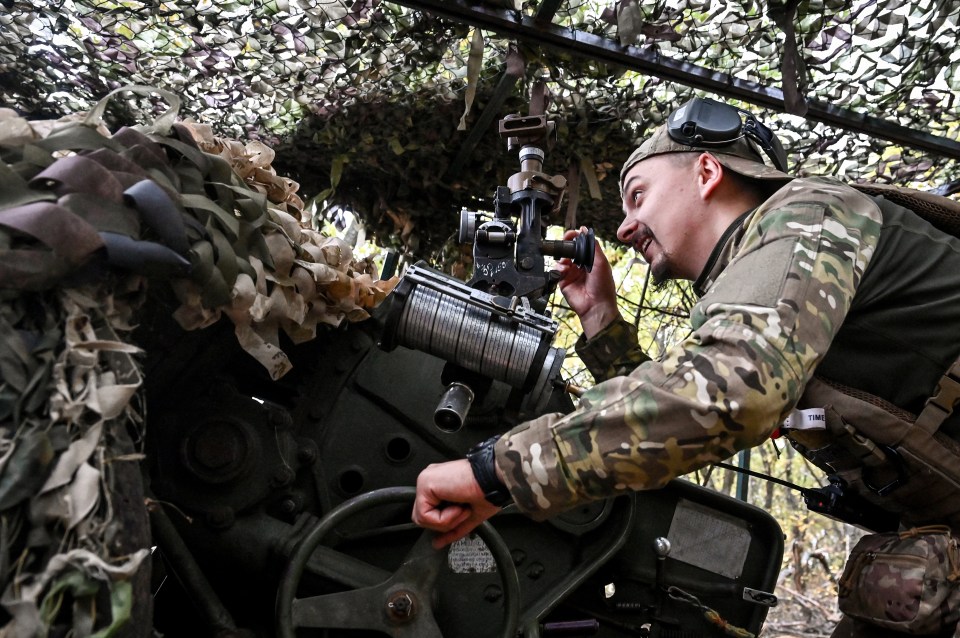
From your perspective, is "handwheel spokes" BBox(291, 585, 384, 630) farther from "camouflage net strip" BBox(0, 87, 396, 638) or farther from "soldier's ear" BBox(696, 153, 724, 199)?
"soldier's ear" BBox(696, 153, 724, 199)

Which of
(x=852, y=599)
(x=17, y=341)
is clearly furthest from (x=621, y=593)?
(x=17, y=341)

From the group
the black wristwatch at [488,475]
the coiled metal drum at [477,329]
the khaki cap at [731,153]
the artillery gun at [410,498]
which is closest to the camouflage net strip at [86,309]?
the artillery gun at [410,498]

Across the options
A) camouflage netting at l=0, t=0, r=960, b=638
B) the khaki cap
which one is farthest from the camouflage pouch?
camouflage netting at l=0, t=0, r=960, b=638

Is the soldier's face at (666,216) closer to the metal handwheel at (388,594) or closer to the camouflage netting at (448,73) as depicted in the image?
the camouflage netting at (448,73)

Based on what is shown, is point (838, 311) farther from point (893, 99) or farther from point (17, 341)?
point (893, 99)

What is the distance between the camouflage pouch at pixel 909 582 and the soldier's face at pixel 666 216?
3.27 ft

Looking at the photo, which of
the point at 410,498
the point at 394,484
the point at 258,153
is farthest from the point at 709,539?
the point at 258,153

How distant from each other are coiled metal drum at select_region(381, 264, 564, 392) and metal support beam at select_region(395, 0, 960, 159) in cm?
121

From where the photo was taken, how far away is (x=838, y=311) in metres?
1.88

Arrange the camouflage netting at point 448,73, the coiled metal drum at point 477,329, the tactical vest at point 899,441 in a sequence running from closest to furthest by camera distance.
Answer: the tactical vest at point 899,441 → the coiled metal drum at point 477,329 → the camouflage netting at point 448,73

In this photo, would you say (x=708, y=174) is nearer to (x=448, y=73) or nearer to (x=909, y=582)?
(x=909, y=582)

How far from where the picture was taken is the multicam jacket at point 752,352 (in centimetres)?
176

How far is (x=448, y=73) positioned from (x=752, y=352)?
2405 millimetres

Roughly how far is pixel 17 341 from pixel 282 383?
4.23 feet
